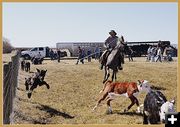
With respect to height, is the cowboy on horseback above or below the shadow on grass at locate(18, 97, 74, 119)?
above

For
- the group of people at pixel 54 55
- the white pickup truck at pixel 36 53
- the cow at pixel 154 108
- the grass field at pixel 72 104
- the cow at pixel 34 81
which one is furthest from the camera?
the group of people at pixel 54 55

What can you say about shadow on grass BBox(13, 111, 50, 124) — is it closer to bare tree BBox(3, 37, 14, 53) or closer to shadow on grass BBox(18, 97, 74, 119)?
shadow on grass BBox(18, 97, 74, 119)

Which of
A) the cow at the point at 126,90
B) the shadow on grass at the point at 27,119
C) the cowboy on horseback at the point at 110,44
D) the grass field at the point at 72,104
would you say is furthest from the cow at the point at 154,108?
the cowboy on horseback at the point at 110,44

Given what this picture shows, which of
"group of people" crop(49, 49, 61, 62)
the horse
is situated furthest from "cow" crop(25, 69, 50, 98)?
"group of people" crop(49, 49, 61, 62)

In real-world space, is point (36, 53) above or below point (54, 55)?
above

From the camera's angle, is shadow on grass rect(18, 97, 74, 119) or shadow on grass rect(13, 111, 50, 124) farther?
shadow on grass rect(18, 97, 74, 119)

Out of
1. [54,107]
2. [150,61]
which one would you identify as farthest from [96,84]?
[150,61]

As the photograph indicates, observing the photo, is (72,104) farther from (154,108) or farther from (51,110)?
(154,108)

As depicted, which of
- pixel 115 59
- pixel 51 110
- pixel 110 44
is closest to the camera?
pixel 51 110

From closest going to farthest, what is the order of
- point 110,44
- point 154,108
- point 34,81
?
point 154,108 → point 34,81 → point 110,44

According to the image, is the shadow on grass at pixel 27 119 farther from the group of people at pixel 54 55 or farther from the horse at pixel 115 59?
the group of people at pixel 54 55

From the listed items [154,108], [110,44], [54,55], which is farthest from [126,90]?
[54,55]

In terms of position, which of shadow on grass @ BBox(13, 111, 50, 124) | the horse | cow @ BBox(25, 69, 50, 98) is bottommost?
shadow on grass @ BBox(13, 111, 50, 124)

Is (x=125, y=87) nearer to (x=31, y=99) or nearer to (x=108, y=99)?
(x=108, y=99)
